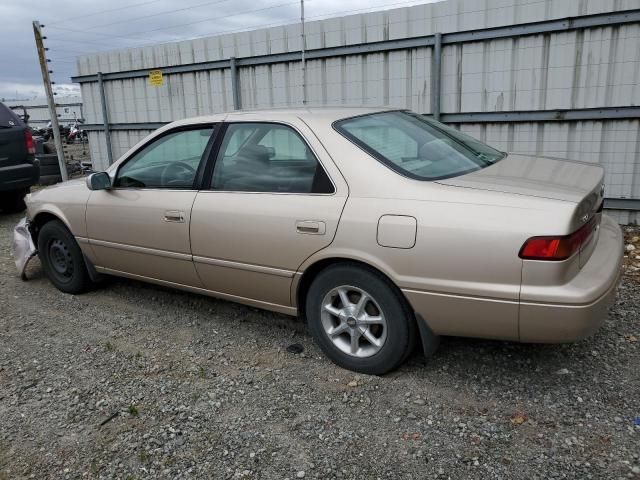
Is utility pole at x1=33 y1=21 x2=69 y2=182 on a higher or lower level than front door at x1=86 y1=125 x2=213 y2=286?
higher

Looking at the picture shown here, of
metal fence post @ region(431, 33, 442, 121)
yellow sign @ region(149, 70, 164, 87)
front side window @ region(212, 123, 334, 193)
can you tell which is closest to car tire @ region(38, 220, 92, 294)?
front side window @ region(212, 123, 334, 193)

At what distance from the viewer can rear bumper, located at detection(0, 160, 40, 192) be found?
7828mm

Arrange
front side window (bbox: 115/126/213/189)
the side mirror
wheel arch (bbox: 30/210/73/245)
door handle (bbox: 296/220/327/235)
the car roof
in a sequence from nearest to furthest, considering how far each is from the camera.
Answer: door handle (bbox: 296/220/327/235), the car roof, front side window (bbox: 115/126/213/189), the side mirror, wheel arch (bbox: 30/210/73/245)

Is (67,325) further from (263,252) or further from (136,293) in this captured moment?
(263,252)

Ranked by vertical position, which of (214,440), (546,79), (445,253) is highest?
(546,79)

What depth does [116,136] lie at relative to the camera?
399 inches

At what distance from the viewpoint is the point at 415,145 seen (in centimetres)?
345

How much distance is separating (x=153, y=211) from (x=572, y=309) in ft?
9.26

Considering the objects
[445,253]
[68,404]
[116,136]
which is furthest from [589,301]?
[116,136]

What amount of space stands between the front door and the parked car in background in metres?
0.01

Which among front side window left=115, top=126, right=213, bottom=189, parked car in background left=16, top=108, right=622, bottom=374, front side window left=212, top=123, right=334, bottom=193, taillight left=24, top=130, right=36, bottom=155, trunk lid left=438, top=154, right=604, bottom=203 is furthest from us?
taillight left=24, top=130, right=36, bottom=155

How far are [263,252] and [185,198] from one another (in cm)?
79

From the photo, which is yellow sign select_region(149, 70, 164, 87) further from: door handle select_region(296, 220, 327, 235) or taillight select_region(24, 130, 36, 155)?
door handle select_region(296, 220, 327, 235)

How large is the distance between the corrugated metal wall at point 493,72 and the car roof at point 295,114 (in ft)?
Answer: 9.92
